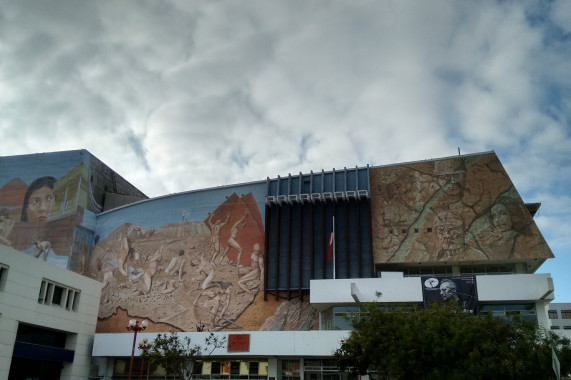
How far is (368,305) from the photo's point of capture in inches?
1244

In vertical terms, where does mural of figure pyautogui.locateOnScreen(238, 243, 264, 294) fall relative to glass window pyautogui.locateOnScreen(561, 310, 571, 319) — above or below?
below

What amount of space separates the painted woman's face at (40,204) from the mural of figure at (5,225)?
7.73 ft

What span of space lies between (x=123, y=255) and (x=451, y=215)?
110 feet

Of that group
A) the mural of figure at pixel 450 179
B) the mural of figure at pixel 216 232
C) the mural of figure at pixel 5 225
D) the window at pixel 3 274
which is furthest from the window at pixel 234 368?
the mural of figure at pixel 5 225

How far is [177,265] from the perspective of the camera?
52156mm

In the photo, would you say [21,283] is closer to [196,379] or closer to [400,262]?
[196,379]

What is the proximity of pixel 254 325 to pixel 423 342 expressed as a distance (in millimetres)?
23374

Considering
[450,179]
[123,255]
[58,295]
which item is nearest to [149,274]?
[123,255]

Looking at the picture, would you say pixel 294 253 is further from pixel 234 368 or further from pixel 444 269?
pixel 444 269

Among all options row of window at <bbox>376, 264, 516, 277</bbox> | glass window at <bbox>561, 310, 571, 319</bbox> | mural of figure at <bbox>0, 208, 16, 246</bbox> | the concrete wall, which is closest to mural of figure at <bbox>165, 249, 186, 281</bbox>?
the concrete wall

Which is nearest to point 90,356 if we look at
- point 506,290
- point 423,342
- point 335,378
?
point 335,378

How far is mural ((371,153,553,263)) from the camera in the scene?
141 feet

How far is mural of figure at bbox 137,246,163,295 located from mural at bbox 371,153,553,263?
73.1ft

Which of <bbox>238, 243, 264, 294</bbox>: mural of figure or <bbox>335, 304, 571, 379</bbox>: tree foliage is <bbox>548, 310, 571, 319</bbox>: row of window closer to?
<bbox>238, 243, 264, 294</bbox>: mural of figure
